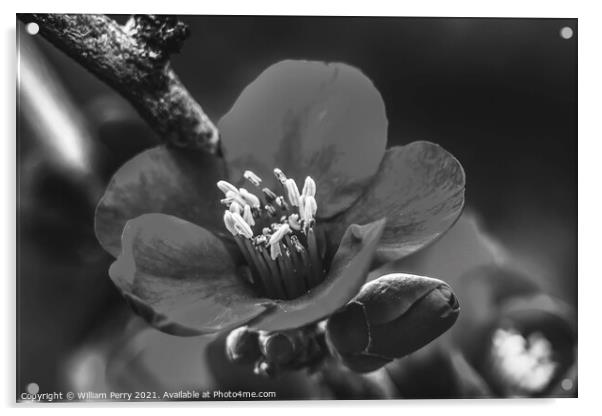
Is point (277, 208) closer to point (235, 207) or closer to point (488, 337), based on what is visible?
point (235, 207)

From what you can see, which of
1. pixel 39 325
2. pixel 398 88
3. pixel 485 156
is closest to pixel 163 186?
pixel 39 325

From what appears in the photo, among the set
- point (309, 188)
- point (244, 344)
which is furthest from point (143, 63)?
point (244, 344)

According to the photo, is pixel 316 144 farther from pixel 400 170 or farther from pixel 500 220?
pixel 500 220

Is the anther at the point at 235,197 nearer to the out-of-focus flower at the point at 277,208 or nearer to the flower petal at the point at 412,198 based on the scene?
the out-of-focus flower at the point at 277,208

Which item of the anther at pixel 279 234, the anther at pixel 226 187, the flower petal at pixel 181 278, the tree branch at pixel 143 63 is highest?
the tree branch at pixel 143 63

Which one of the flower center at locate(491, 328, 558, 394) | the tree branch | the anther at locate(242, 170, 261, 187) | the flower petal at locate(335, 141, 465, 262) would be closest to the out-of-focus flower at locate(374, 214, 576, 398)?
the flower center at locate(491, 328, 558, 394)
